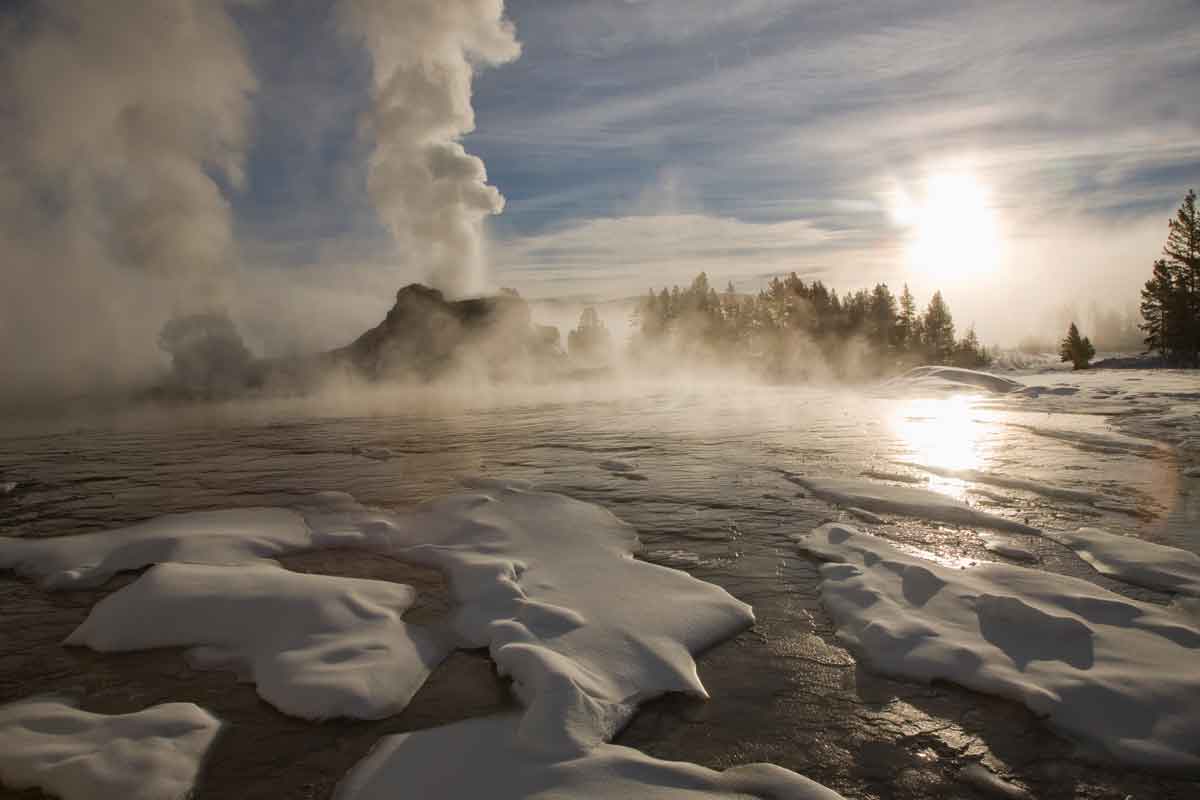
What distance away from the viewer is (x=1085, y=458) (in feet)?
36.5

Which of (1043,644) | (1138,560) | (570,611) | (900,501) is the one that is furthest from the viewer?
(900,501)

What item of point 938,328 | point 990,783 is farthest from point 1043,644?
point 938,328

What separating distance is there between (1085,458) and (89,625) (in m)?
14.7

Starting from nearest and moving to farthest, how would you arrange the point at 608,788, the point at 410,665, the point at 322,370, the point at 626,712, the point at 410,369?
1. the point at 608,788
2. the point at 626,712
3. the point at 410,665
4. the point at 410,369
5. the point at 322,370

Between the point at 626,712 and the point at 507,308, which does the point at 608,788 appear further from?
the point at 507,308

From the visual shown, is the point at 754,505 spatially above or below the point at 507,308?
below

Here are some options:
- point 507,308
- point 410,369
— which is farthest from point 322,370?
point 507,308

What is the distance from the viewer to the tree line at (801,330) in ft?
223

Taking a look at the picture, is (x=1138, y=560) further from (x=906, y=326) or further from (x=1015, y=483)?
(x=906, y=326)

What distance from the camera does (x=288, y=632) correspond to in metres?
4.58

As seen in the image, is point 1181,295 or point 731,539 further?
point 1181,295

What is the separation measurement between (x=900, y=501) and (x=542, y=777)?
6.77m

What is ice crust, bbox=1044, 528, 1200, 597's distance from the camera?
5.17 m

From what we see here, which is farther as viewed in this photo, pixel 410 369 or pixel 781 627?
pixel 410 369
